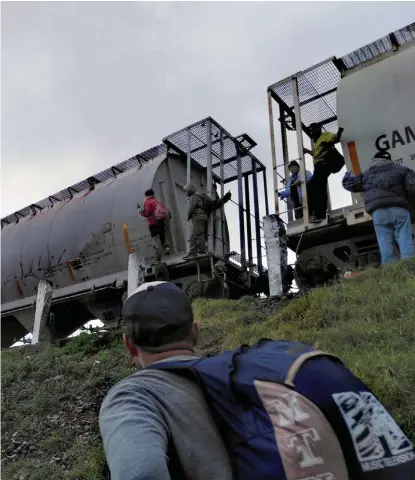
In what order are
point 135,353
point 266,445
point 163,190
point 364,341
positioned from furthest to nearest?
point 163,190 → point 364,341 → point 135,353 → point 266,445

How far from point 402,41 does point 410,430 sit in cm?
605

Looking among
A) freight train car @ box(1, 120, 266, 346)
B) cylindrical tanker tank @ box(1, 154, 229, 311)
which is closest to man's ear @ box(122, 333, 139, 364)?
freight train car @ box(1, 120, 266, 346)

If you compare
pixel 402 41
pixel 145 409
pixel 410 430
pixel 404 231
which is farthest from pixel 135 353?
pixel 402 41

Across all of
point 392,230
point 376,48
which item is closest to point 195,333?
point 392,230

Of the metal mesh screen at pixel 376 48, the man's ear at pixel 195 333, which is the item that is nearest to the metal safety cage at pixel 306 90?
the metal mesh screen at pixel 376 48

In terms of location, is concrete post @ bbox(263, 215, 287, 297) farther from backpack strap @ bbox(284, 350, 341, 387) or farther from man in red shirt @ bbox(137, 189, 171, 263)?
backpack strap @ bbox(284, 350, 341, 387)

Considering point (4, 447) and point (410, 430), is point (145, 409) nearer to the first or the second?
point (410, 430)

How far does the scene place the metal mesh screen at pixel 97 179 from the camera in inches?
460

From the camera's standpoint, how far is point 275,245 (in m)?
7.42

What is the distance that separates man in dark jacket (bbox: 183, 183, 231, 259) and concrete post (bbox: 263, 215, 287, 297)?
2464 millimetres

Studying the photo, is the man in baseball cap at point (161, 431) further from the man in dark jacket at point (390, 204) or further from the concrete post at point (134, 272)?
the concrete post at point (134, 272)

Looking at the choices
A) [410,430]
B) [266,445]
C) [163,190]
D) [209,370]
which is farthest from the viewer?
[163,190]

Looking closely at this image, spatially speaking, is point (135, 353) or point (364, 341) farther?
point (364, 341)

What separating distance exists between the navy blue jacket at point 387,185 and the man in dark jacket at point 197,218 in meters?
3.79
